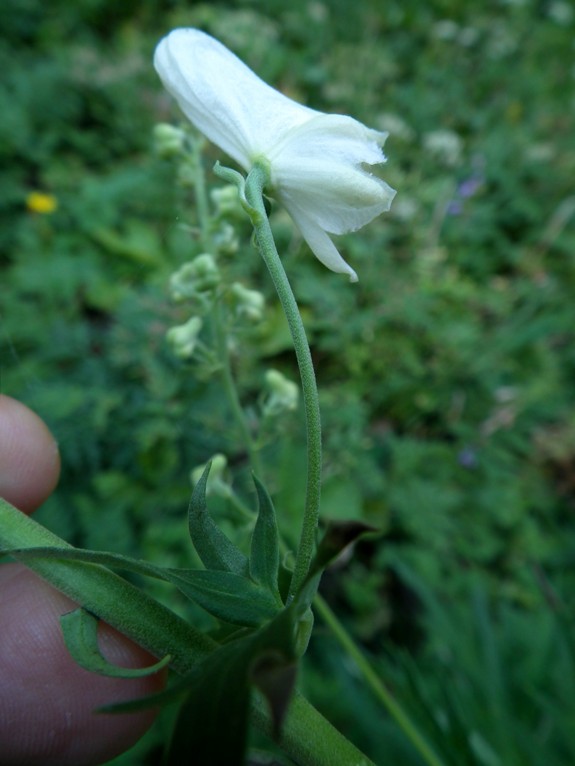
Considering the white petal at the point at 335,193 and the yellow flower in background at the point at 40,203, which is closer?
the white petal at the point at 335,193

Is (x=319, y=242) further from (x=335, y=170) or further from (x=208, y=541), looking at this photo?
(x=208, y=541)

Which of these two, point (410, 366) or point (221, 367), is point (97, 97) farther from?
point (221, 367)

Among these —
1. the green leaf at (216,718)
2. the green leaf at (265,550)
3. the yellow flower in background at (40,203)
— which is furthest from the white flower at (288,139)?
the yellow flower in background at (40,203)

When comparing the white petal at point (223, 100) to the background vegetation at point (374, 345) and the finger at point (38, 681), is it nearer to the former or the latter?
the background vegetation at point (374, 345)

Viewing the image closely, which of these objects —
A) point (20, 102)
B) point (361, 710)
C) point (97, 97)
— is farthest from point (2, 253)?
point (361, 710)

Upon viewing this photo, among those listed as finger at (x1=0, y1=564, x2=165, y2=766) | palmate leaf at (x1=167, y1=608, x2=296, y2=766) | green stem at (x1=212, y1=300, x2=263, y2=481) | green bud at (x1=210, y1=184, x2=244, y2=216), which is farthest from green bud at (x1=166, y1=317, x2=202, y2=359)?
palmate leaf at (x1=167, y1=608, x2=296, y2=766)

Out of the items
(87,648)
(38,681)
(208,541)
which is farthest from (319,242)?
(38,681)

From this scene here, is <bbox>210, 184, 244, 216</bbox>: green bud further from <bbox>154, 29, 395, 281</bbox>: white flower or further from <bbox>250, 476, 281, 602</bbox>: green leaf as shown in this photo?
<bbox>250, 476, 281, 602</bbox>: green leaf
